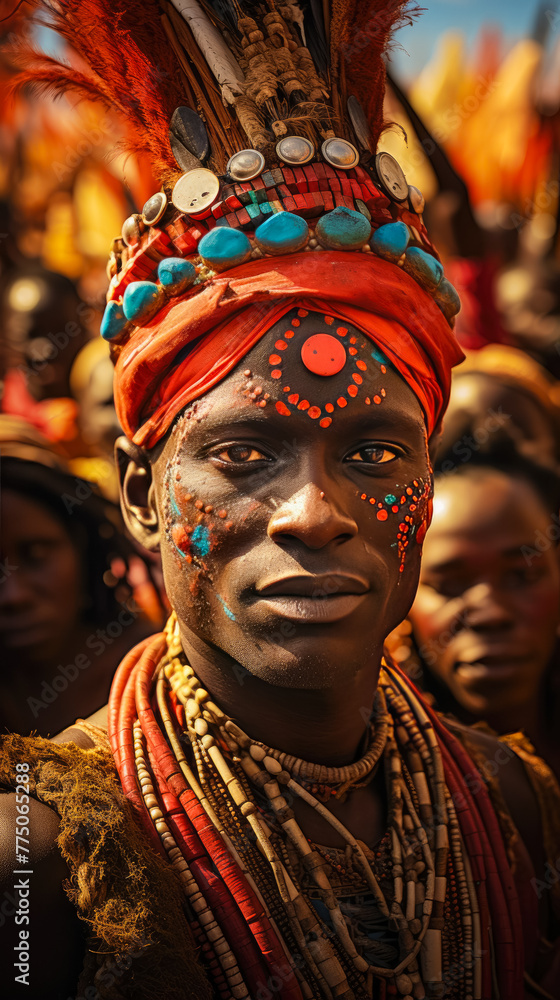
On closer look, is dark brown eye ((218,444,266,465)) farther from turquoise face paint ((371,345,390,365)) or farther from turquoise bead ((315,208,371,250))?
turquoise bead ((315,208,371,250))

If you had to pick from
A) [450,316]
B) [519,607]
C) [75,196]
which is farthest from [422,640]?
[75,196]

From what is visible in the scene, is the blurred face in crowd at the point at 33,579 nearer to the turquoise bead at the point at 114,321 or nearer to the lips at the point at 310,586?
the turquoise bead at the point at 114,321

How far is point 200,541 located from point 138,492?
0.43 metres

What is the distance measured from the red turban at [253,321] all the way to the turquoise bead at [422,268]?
0.03m

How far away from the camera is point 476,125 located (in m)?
7.04

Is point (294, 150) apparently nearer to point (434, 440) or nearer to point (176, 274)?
point (176, 274)

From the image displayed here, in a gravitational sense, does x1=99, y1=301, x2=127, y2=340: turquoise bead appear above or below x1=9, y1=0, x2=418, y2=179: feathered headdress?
below

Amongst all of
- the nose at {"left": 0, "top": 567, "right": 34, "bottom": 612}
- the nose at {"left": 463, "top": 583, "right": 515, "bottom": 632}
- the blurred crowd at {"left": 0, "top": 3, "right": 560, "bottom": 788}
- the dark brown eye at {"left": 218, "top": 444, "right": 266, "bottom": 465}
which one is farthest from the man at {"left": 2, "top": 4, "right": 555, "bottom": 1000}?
the nose at {"left": 0, "top": 567, "right": 34, "bottom": 612}

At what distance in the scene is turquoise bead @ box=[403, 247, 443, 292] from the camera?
7.55 feet

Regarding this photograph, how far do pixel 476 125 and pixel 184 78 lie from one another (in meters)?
5.52

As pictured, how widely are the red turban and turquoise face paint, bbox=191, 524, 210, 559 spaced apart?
0.33 metres

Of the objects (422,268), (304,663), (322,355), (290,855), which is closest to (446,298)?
(422,268)

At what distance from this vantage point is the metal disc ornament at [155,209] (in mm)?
2227

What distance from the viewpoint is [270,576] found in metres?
2.00
